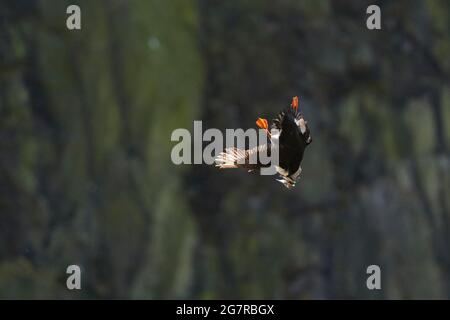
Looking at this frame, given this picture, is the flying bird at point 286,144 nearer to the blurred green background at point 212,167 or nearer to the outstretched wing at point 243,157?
the outstretched wing at point 243,157

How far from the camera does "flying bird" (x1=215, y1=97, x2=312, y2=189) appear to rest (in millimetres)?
3658

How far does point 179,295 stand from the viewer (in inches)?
573

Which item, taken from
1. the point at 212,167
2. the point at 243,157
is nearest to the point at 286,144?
the point at 243,157

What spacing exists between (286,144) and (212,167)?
37.7 ft

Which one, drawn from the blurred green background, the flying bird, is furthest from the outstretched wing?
the blurred green background

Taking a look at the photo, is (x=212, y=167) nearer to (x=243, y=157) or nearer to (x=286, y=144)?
(x=243, y=157)

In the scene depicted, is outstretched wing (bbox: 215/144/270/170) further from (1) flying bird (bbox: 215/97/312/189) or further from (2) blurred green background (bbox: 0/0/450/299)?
(2) blurred green background (bbox: 0/0/450/299)

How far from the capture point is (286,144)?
367cm

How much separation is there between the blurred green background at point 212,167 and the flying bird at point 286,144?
10.7 meters

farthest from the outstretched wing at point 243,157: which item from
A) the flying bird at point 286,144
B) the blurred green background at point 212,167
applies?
the blurred green background at point 212,167

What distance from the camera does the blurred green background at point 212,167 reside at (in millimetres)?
14398

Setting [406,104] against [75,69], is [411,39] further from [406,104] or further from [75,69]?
[75,69]

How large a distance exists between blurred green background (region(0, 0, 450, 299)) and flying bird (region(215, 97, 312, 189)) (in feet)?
35.2

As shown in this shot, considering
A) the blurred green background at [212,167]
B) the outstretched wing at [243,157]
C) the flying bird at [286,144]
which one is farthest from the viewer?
the blurred green background at [212,167]
